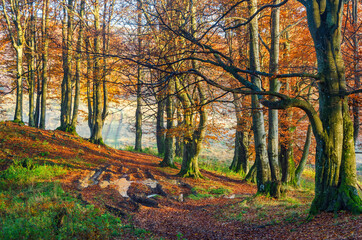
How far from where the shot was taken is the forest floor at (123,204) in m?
5.56

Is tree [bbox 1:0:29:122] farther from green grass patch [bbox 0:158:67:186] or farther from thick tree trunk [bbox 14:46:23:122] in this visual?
green grass patch [bbox 0:158:67:186]

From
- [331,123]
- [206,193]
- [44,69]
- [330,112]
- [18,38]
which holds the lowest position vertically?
[206,193]

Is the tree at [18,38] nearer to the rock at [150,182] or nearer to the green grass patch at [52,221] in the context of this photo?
the rock at [150,182]

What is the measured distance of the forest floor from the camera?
18.2 feet

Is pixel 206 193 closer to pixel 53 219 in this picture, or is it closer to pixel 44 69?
pixel 53 219

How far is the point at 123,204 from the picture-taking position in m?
8.52

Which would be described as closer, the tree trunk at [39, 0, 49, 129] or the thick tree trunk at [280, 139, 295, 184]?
the thick tree trunk at [280, 139, 295, 184]

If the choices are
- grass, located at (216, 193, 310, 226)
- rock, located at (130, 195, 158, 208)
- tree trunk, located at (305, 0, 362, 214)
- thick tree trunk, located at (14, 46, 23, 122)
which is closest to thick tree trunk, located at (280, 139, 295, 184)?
grass, located at (216, 193, 310, 226)

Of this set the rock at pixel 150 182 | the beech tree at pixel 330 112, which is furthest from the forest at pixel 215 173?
the rock at pixel 150 182

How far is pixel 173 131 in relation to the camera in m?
13.9

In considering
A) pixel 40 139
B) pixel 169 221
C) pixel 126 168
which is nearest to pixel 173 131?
pixel 126 168

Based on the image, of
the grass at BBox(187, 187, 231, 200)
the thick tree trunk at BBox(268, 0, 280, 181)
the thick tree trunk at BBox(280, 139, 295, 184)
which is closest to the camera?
the thick tree trunk at BBox(268, 0, 280, 181)

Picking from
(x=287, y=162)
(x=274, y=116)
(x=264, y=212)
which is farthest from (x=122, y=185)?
(x=287, y=162)

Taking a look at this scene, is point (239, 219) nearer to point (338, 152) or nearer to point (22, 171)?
point (338, 152)
